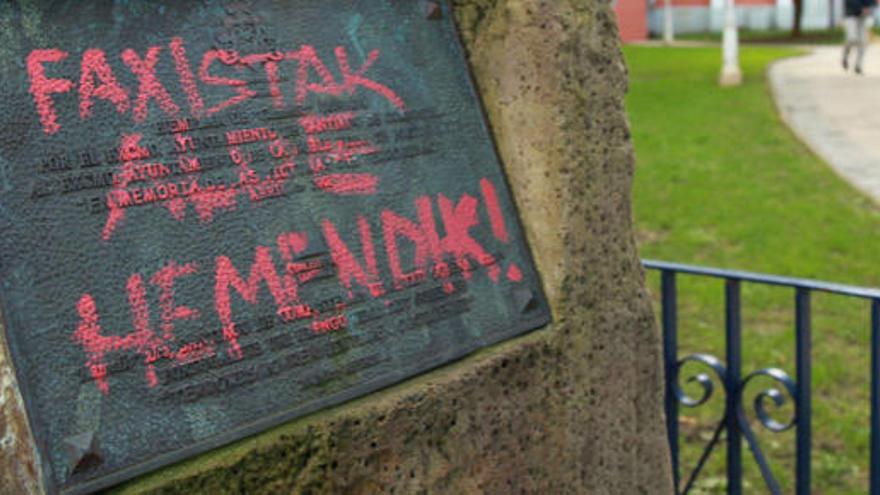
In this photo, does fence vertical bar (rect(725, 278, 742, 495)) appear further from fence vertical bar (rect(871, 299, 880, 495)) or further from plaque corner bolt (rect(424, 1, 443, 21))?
plaque corner bolt (rect(424, 1, 443, 21))

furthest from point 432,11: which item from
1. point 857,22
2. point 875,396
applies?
point 857,22

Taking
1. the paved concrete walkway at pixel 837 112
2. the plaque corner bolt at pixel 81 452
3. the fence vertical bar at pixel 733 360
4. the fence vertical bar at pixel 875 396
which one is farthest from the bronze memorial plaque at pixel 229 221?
the paved concrete walkway at pixel 837 112

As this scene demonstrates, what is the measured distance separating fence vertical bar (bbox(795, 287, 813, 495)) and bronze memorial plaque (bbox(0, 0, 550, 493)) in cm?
79

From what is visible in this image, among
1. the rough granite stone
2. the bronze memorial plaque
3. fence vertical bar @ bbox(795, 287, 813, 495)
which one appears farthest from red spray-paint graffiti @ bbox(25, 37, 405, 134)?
fence vertical bar @ bbox(795, 287, 813, 495)

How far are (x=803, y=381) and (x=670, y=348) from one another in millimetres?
440

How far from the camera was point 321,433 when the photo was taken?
1.78m

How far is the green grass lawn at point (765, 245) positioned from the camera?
11.6 ft

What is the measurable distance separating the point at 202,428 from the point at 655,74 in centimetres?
1515

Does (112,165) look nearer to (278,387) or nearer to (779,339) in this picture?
(278,387)

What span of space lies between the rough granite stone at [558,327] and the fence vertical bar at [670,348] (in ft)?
1.39

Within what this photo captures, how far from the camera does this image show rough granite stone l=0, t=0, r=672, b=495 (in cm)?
199

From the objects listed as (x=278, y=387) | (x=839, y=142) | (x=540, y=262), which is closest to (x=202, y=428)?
(x=278, y=387)

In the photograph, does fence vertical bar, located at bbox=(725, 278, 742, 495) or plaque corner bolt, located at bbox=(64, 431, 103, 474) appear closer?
plaque corner bolt, located at bbox=(64, 431, 103, 474)

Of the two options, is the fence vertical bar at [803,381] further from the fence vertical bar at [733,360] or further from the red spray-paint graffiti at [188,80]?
the red spray-paint graffiti at [188,80]
